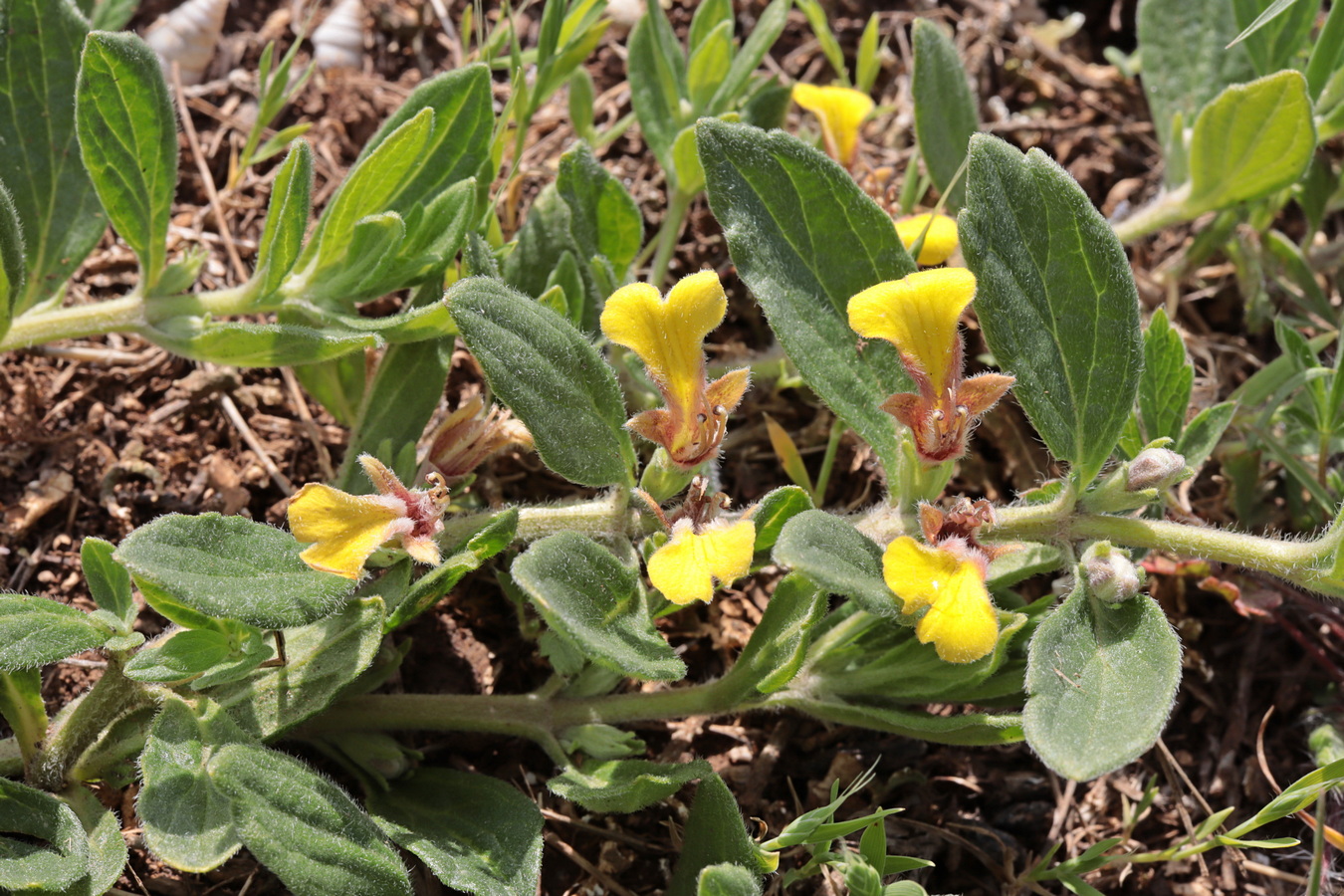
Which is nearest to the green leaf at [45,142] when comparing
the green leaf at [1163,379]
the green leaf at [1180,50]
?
the green leaf at [1163,379]

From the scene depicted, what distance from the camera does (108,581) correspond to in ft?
7.59

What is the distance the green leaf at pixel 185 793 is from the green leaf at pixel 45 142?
1.09 meters

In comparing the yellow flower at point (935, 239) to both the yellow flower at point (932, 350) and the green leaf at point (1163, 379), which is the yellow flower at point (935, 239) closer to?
the green leaf at point (1163, 379)

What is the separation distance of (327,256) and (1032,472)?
2098 mm

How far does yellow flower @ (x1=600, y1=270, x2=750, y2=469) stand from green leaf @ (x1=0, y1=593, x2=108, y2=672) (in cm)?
114

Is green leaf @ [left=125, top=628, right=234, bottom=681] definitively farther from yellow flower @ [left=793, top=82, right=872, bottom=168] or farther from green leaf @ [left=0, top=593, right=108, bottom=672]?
yellow flower @ [left=793, top=82, right=872, bottom=168]

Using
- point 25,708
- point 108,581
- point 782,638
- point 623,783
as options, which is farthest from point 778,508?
point 25,708

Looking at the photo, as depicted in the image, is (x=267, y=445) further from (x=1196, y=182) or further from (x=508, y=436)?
(x=1196, y=182)

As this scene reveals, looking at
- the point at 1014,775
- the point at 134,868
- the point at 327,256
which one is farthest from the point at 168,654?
the point at 1014,775

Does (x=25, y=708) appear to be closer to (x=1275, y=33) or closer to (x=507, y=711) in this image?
(x=507, y=711)

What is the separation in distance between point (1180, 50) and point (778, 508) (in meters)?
2.26

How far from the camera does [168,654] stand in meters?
2.18

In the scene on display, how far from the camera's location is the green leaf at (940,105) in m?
3.19

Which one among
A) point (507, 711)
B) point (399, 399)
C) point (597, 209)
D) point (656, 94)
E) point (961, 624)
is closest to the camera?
point (961, 624)
